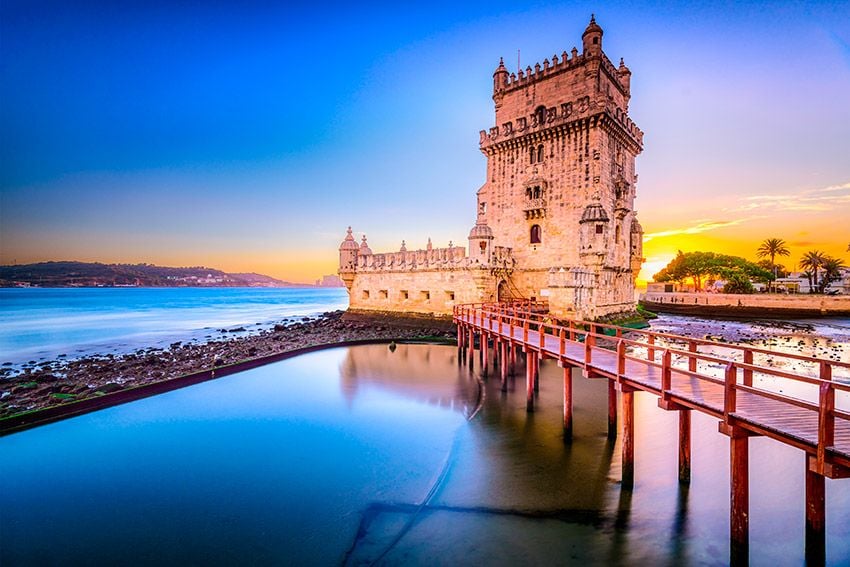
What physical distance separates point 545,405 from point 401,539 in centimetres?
786

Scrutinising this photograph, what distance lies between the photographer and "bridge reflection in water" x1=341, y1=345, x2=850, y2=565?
6129 mm

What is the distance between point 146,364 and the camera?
67.3 ft

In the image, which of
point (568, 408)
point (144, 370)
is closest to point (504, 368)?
point (568, 408)

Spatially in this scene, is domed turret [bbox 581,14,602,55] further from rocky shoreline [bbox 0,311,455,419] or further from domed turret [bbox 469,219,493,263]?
rocky shoreline [bbox 0,311,455,419]

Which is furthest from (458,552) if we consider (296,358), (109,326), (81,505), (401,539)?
(109,326)

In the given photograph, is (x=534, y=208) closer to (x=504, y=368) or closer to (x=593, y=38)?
(x=593, y=38)

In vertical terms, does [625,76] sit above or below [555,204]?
above

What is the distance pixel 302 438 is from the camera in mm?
11188

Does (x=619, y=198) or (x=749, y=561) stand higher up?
(x=619, y=198)

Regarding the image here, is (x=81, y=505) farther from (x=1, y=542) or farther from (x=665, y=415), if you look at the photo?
(x=665, y=415)

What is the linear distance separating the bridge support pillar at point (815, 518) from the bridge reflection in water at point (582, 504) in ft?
1.93

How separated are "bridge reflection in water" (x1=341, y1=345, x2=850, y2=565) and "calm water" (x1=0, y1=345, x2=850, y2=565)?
34 millimetres

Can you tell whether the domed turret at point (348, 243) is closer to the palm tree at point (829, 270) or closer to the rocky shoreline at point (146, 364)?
the rocky shoreline at point (146, 364)

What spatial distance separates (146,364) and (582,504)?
21634 millimetres
